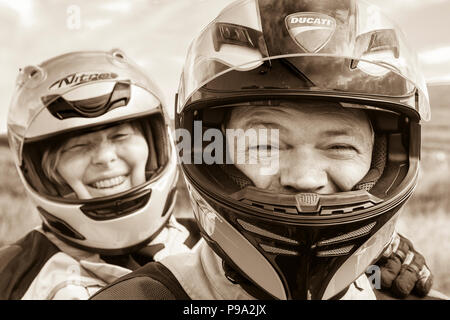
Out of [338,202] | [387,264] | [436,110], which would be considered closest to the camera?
[338,202]

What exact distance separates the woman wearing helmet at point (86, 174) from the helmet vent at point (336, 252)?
2.98 ft

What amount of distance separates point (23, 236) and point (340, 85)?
148cm

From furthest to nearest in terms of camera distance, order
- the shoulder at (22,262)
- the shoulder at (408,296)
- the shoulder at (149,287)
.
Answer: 1. the shoulder at (22,262)
2. the shoulder at (408,296)
3. the shoulder at (149,287)

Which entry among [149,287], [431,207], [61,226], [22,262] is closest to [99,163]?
[61,226]

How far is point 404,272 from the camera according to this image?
4.92ft

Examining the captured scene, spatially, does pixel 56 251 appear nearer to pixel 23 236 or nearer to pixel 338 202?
pixel 23 236

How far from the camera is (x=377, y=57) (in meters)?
1.04

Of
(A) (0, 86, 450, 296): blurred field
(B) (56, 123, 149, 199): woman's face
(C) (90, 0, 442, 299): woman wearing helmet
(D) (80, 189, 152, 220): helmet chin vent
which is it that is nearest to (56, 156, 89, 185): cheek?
(B) (56, 123, 149, 199): woman's face

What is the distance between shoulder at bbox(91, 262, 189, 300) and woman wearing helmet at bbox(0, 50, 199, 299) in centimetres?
55

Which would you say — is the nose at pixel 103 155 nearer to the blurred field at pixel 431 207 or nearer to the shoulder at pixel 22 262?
the shoulder at pixel 22 262

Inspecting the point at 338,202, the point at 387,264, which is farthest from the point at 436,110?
the point at 338,202

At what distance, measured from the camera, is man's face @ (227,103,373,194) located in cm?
103

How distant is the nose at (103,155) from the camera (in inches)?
69.6

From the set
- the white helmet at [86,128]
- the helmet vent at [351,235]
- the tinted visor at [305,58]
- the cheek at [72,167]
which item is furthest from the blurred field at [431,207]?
the helmet vent at [351,235]
